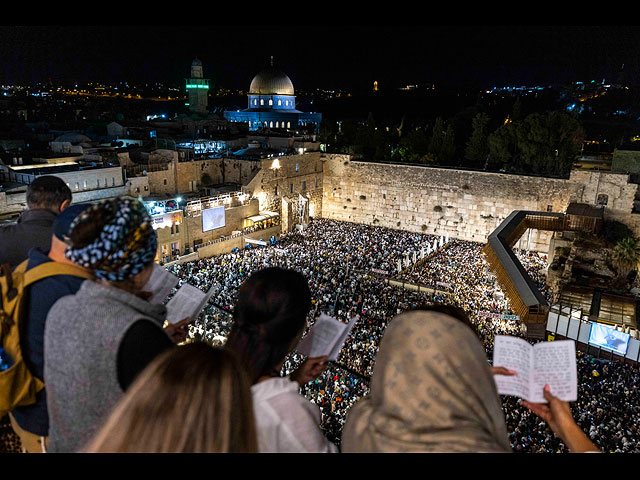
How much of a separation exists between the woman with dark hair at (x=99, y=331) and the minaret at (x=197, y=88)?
4588cm

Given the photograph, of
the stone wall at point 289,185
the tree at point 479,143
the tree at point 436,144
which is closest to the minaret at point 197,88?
the stone wall at point 289,185

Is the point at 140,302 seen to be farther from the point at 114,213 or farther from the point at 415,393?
the point at 415,393

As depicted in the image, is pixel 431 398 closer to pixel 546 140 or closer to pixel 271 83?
pixel 546 140

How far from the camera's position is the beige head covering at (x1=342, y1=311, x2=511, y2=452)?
4.82 feet

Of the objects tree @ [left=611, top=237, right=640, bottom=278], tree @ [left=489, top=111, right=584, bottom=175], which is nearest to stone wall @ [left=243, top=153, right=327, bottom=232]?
tree @ [left=489, top=111, right=584, bottom=175]

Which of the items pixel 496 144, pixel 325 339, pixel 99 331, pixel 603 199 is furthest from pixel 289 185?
pixel 99 331

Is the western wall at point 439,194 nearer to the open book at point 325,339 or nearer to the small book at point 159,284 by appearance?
the small book at point 159,284

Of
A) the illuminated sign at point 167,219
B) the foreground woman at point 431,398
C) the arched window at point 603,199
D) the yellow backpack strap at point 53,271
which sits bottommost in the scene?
the illuminated sign at point 167,219

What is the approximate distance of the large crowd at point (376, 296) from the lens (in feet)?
27.3

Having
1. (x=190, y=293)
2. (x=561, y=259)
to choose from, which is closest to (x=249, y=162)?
(x=561, y=259)

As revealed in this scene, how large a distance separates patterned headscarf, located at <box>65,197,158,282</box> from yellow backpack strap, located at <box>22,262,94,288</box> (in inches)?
6.9

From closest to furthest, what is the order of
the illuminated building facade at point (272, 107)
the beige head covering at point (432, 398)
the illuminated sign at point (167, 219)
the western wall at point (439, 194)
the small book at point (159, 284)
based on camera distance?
the beige head covering at point (432, 398), the small book at point (159, 284), the illuminated sign at point (167, 219), the western wall at point (439, 194), the illuminated building facade at point (272, 107)

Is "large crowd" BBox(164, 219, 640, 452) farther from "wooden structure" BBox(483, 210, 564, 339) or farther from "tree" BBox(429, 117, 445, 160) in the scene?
"tree" BBox(429, 117, 445, 160)
